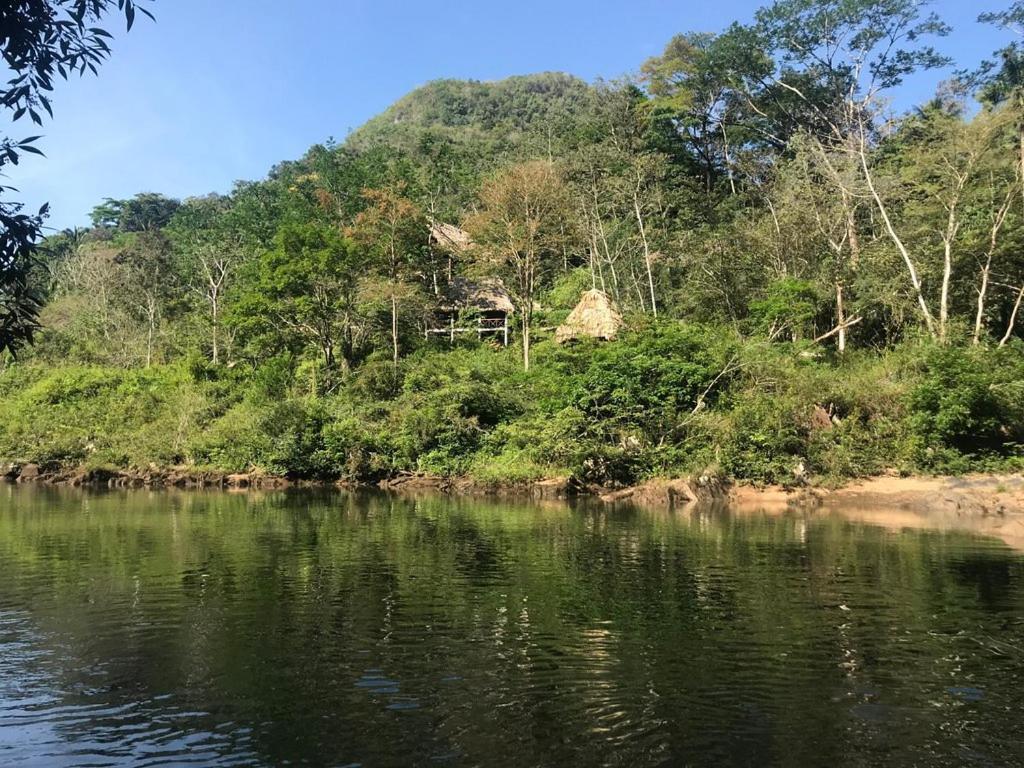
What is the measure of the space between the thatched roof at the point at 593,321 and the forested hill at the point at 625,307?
32 centimetres

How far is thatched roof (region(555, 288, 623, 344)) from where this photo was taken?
130ft

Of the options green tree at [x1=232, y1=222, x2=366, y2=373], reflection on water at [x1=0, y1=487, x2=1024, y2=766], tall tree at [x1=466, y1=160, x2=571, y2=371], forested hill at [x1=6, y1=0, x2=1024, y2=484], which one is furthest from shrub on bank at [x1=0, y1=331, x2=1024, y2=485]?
reflection on water at [x1=0, y1=487, x2=1024, y2=766]

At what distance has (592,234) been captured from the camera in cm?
4478

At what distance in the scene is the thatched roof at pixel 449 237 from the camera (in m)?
47.5

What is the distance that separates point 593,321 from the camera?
40.6 metres

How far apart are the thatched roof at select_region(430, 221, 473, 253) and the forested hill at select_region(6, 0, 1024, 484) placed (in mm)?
267

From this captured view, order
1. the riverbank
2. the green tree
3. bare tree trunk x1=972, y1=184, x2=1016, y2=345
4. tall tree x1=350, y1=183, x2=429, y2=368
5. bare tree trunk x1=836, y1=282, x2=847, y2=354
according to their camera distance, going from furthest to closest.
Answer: tall tree x1=350, y1=183, x2=429, y2=368 → the green tree → bare tree trunk x1=836, y1=282, x2=847, y2=354 → bare tree trunk x1=972, y1=184, x2=1016, y2=345 → the riverbank

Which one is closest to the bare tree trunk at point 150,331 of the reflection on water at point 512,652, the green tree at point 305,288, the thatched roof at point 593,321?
the green tree at point 305,288

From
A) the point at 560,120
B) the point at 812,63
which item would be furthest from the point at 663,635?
the point at 560,120

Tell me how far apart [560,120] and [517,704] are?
61789mm

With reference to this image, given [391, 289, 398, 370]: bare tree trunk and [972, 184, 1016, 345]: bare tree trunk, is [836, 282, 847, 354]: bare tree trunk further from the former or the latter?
[391, 289, 398, 370]: bare tree trunk

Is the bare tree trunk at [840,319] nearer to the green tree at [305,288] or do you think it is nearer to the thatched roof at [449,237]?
the thatched roof at [449,237]

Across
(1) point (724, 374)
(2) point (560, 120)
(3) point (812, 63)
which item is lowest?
(1) point (724, 374)

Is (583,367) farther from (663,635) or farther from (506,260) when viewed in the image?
(663,635)
